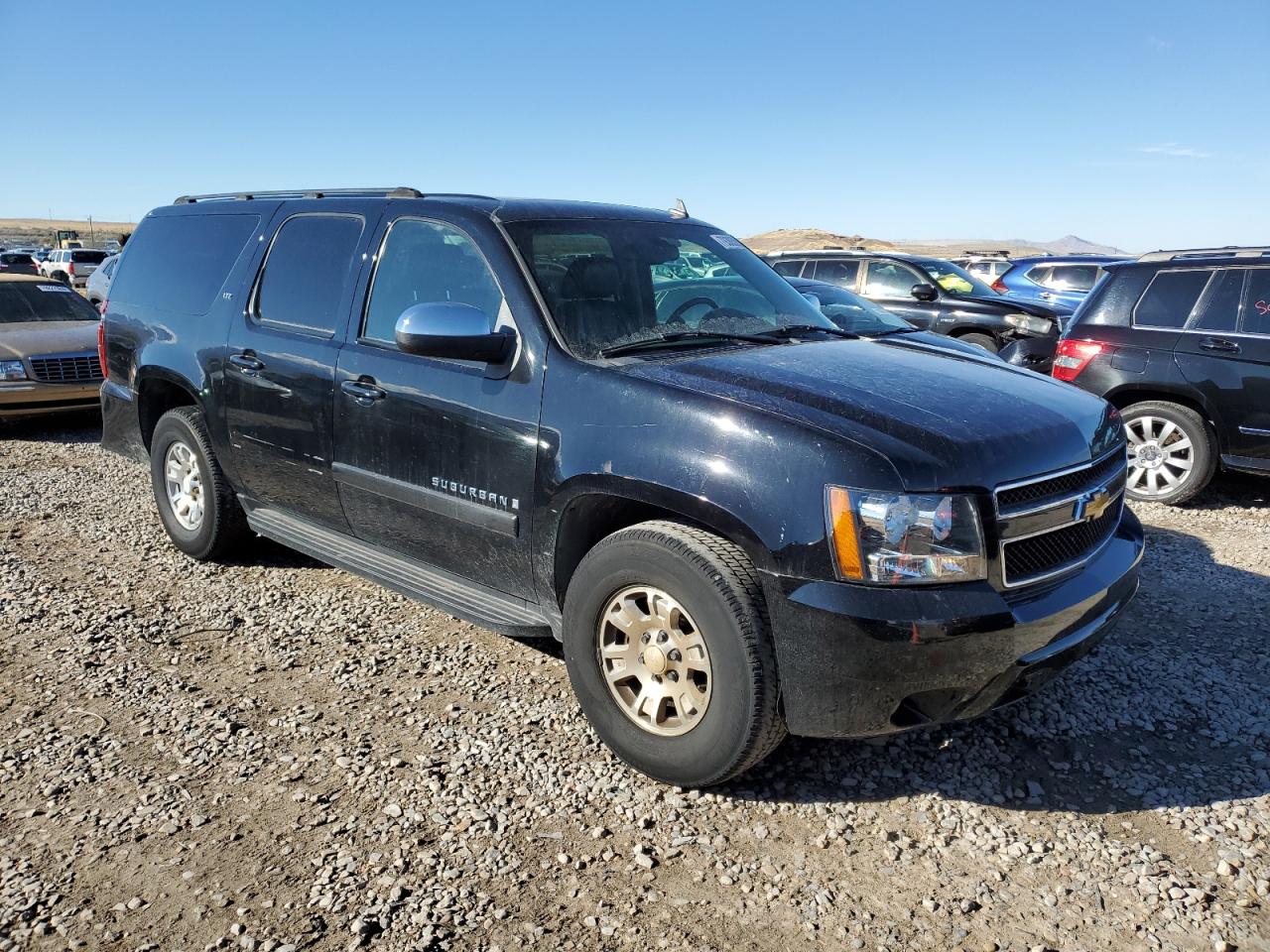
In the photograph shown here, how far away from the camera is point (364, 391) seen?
3967 mm

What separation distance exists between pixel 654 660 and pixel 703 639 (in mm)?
233

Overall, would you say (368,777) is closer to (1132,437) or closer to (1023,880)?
(1023,880)

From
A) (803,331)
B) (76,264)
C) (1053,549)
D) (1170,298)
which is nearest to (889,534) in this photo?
(1053,549)

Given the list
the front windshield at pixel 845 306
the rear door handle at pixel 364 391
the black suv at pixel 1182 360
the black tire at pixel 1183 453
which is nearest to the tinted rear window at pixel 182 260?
the rear door handle at pixel 364 391

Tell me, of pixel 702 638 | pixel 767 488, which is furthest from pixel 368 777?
pixel 767 488

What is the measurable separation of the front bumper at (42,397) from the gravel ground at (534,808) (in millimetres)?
5491

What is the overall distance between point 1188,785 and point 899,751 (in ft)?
3.09

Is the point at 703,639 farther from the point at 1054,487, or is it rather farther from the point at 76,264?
the point at 76,264

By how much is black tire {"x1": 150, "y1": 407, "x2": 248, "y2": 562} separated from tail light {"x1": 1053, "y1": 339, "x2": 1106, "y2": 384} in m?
5.90

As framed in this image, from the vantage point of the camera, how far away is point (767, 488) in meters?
A: 2.80

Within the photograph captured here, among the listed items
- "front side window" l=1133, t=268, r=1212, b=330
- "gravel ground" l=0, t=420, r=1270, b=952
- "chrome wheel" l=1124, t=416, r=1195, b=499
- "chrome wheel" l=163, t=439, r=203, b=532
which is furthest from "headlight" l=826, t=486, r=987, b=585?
"front side window" l=1133, t=268, r=1212, b=330

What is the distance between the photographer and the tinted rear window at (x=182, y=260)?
500 centimetres

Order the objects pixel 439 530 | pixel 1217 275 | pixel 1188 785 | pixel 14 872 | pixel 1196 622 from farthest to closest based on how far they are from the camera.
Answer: pixel 1217 275 → pixel 1196 622 → pixel 439 530 → pixel 1188 785 → pixel 14 872

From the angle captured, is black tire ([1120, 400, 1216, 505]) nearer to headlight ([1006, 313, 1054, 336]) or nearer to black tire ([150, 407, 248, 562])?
headlight ([1006, 313, 1054, 336])
